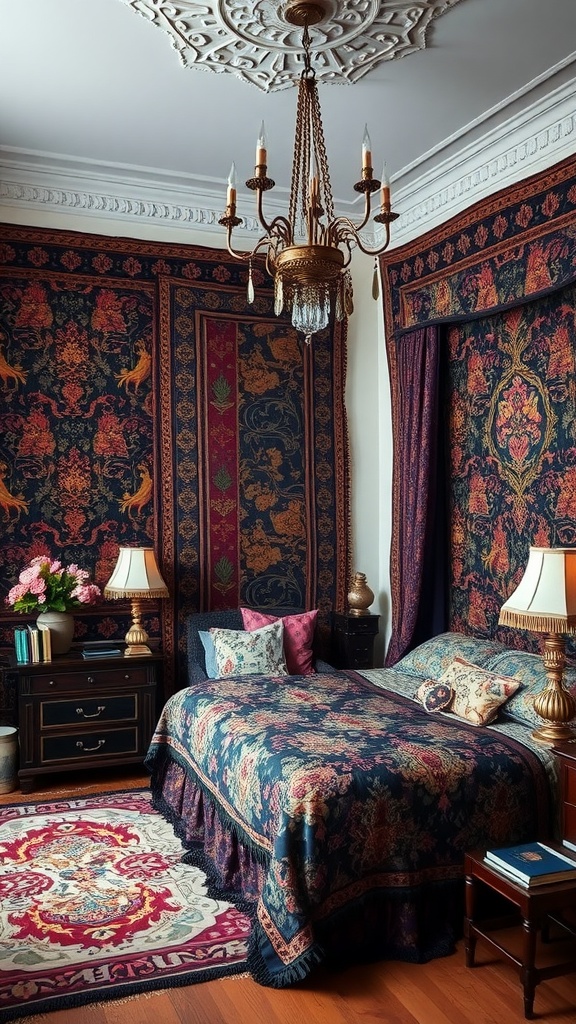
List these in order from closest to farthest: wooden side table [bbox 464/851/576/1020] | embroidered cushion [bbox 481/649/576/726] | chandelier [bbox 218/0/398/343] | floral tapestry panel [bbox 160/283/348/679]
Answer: wooden side table [bbox 464/851/576/1020] < chandelier [bbox 218/0/398/343] < embroidered cushion [bbox 481/649/576/726] < floral tapestry panel [bbox 160/283/348/679]

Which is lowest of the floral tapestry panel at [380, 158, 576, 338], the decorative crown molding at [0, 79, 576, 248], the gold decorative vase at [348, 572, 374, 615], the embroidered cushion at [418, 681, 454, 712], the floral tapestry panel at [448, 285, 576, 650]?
the embroidered cushion at [418, 681, 454, 712]

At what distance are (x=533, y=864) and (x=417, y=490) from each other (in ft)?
8.57

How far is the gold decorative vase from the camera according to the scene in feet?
17.7

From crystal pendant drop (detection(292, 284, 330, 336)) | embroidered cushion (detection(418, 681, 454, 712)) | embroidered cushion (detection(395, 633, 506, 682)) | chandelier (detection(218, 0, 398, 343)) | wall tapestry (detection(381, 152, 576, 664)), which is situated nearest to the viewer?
chandelier (detection(218, 0, 398, 343))

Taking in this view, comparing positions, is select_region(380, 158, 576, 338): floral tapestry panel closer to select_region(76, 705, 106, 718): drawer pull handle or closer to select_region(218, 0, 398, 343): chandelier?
select_region(218, 0, 398, 343): chandelier

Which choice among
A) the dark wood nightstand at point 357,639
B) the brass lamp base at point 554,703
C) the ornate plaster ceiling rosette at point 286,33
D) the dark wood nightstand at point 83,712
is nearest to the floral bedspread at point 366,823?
the brass lamp base at point 554,703

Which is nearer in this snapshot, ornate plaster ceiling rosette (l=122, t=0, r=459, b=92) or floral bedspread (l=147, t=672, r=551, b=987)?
floral bedspread (l=147, t=672, r=551, b=987)

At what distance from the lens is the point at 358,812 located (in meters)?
2.88

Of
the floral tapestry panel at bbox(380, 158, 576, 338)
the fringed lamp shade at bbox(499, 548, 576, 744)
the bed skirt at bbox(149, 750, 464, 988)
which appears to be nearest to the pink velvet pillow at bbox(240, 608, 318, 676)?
the bed skirt at bbox(149, 750, 464, 988)

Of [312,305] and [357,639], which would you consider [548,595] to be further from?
[357,639]

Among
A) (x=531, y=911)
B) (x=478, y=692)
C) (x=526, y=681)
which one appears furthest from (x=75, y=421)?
(x=531, y=911)

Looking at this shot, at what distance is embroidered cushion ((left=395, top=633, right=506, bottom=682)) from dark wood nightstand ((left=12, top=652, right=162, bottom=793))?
1417 mm

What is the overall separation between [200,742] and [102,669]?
1.11m

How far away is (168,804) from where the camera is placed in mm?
4273
